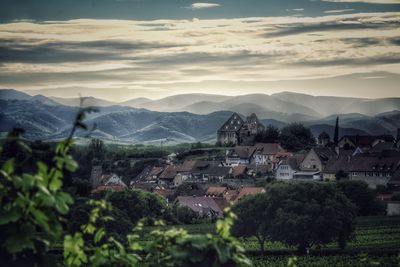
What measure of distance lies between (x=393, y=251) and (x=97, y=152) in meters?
60.3

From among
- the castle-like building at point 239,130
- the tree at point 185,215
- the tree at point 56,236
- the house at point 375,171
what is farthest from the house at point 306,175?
the tree at point 56,236

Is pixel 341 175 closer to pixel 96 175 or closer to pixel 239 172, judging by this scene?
pixel 239 172

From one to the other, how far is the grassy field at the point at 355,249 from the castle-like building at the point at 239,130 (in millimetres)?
56233

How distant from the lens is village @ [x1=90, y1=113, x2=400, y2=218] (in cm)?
7248

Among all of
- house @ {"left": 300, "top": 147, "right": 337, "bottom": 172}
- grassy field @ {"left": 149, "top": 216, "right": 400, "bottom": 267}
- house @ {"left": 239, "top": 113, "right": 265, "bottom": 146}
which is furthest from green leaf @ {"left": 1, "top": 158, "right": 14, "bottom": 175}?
house @ {"left": 239, "top": 113, "right": 265, "bottom": 146}

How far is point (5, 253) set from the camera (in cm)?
400

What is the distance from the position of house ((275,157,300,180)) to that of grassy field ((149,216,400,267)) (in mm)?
25460

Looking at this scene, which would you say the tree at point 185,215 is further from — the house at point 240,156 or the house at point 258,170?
the house at point 240,156

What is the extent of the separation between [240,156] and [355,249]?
55080 millimetres

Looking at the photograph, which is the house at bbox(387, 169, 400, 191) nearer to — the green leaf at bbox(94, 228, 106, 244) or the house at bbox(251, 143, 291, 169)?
the house at bbox(251, 143, 291, 169)

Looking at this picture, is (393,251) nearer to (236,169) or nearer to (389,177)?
(389,177)

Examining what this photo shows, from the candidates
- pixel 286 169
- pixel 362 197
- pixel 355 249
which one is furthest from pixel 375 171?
pixel 355 249

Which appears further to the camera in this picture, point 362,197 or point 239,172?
point 239,172

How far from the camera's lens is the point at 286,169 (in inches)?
3381
